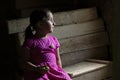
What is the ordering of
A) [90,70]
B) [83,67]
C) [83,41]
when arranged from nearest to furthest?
[90,70] < [83,67] < [83,41]

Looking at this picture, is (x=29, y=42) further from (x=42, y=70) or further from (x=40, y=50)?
(x=42, y=70)

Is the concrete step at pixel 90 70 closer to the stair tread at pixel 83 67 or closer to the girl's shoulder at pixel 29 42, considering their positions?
the stair tread at pixel 83 67

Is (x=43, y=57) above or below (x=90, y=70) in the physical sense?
above

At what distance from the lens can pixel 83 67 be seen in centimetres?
213

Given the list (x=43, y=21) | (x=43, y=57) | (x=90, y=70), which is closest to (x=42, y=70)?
(x=43, y=57)

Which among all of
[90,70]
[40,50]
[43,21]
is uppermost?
[43,21]

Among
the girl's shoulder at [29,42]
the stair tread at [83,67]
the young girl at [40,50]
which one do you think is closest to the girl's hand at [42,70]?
the young girl at [40,50]

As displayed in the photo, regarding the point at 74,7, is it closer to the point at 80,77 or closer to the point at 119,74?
the point at 80,77

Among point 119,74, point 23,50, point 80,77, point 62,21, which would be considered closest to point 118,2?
point 119,74

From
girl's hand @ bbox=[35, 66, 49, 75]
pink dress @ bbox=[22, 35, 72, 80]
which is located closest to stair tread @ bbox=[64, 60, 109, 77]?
pink dress @ bbox=[22, 35, 72, 80]

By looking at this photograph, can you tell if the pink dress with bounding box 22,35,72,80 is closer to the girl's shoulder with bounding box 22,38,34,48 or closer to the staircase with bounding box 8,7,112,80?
the girl's shoulder with bounding box 22,38,34,48

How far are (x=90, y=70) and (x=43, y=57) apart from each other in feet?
2.01

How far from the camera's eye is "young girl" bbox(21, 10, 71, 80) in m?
1.50

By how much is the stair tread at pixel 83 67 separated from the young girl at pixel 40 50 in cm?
35
